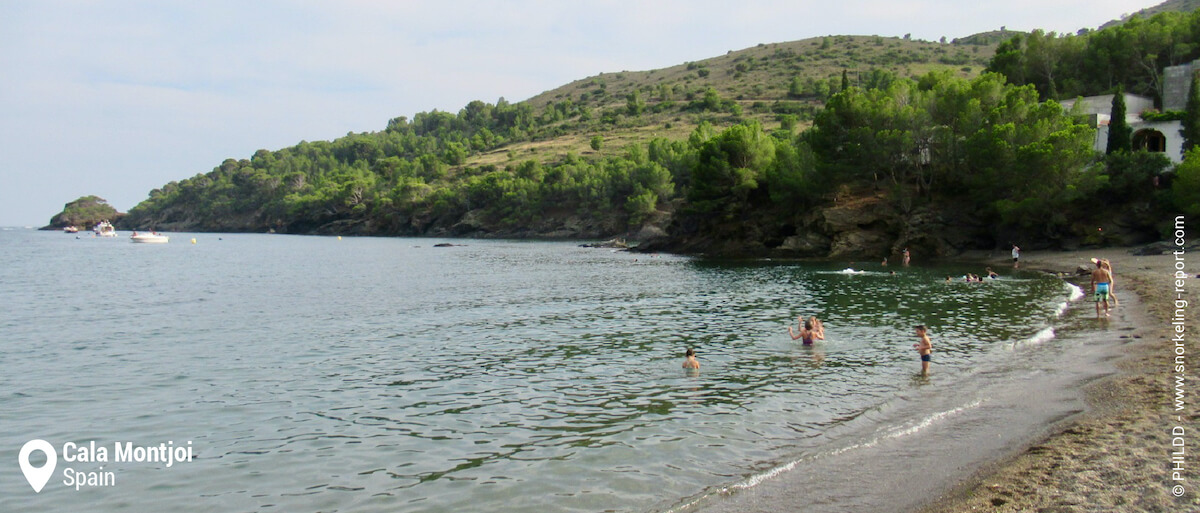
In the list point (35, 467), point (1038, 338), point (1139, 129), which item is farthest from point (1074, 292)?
point (35, 467)

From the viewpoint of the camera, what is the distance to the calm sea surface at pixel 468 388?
11.0 m

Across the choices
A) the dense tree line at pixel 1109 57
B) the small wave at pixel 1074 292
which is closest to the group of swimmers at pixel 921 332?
the small wave at pixel 1074 292

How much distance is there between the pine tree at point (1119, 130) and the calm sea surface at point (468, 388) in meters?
23.4

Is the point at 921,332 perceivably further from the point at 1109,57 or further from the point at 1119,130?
the point at 1109,57

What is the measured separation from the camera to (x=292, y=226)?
19312 centimetres

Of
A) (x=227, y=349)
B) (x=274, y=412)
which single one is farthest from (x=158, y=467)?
(x=227, y=349)

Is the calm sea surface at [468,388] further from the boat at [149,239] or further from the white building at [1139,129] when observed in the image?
the boat at [149,239]

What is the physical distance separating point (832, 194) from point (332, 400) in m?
58.7

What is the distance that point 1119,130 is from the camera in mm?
54219

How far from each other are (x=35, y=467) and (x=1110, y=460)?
16.9 metres

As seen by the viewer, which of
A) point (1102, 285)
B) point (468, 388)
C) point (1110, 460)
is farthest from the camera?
point (1102, 285)

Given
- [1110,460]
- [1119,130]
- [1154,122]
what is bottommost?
[1110,460]

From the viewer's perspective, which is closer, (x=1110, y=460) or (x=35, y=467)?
(x=1110, y=460)

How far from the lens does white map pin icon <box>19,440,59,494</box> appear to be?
37.6 ft
